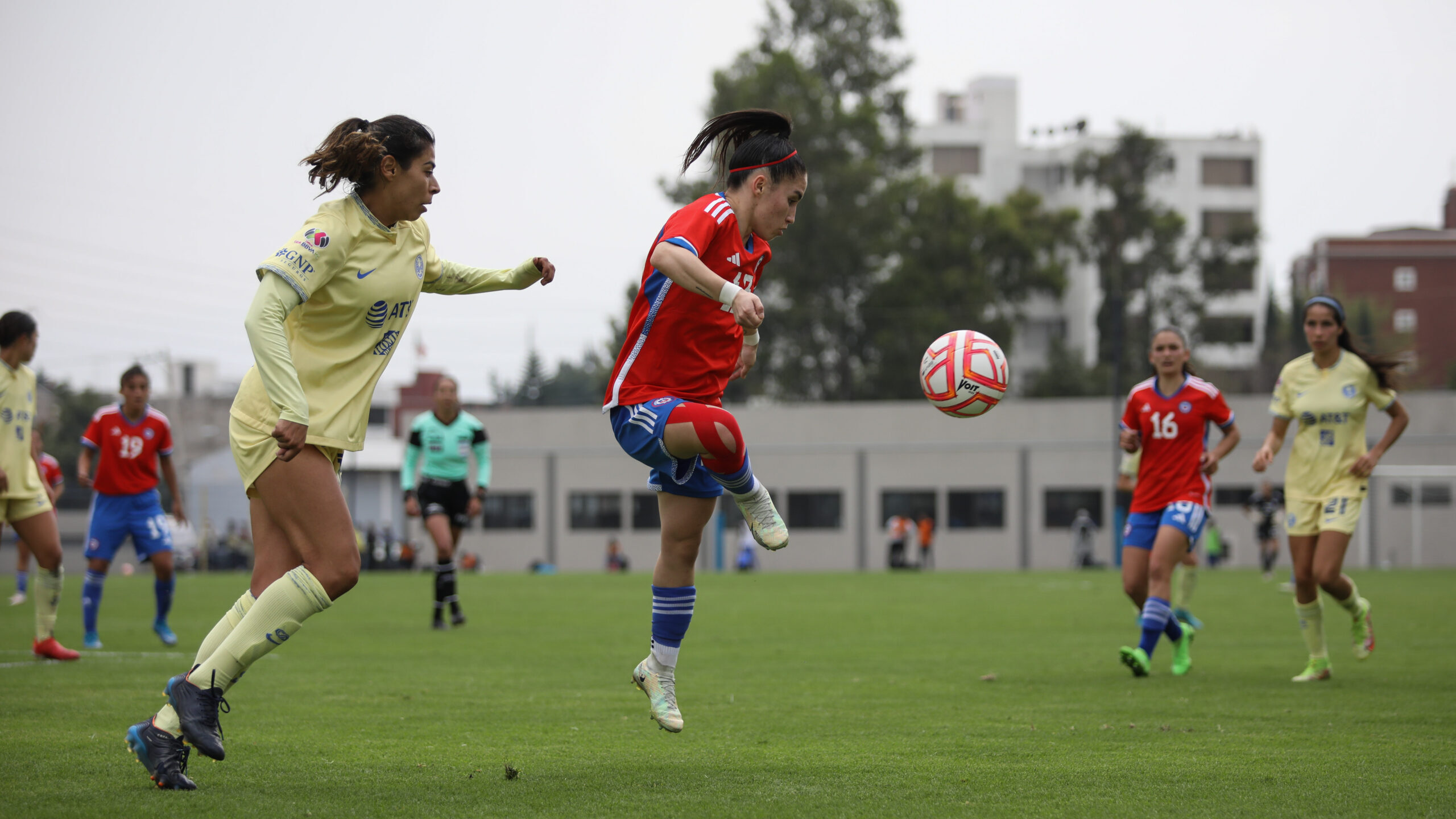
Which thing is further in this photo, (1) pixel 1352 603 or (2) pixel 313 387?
(1) pixel 1352 603

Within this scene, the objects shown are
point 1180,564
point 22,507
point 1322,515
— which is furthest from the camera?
point 1180,564

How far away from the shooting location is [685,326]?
17.0 ft

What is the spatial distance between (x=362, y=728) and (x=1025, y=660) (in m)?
5.60

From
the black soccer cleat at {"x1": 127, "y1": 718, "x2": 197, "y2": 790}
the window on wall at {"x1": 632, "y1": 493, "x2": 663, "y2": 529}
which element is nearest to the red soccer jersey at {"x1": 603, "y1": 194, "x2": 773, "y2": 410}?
the black soccer cleat at {"x1": 127, "y1": 718, "x2": 197, "y2": 790}

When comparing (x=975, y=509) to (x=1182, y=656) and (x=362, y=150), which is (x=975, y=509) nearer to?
(x=1182, y=656)

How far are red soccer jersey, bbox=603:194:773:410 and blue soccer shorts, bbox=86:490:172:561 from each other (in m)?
7.58

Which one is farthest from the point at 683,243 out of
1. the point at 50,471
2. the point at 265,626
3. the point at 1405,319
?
the point at 1405,319

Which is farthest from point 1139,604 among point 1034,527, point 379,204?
point 1034,527

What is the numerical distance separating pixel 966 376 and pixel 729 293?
1827mm

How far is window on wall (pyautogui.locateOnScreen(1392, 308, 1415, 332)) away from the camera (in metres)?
73.8

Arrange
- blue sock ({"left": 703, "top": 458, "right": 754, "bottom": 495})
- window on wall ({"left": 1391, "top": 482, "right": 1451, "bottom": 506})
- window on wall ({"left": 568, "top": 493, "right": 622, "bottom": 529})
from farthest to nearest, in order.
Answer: window on wall ({"left": 568, "top": 493, "right": 622, "bottom": 529}) → window on wall ({"left": 1391, "top": 482, "right": 1451, "bottom": 506}) → blue sock ({"left": 703, "top": 458, "right": 754, "bottom": 495})

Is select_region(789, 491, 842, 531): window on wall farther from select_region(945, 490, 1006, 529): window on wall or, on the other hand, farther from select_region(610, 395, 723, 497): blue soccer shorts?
select_region(610, 395, 723, 497): blue soccer shorts

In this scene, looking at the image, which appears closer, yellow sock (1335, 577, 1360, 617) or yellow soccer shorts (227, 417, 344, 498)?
yellow soccer shorts (227, 417, 344, 498)

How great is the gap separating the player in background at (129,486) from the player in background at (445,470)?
2613 mm
